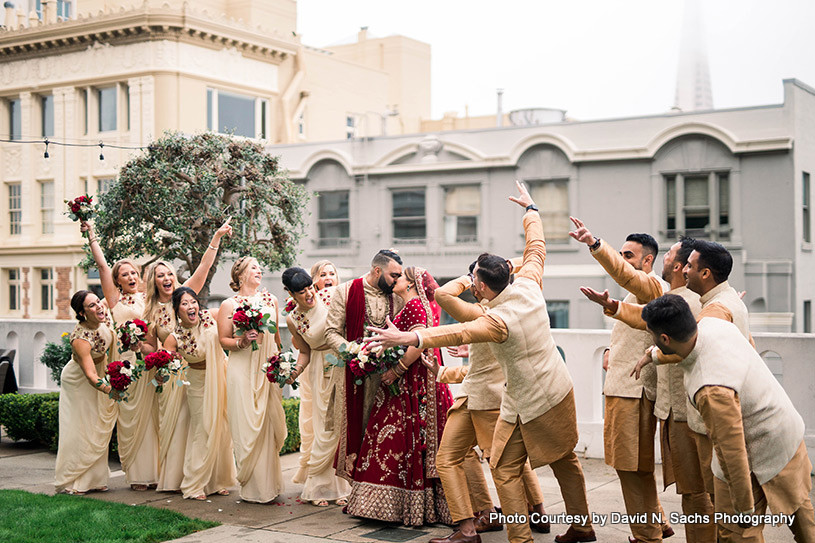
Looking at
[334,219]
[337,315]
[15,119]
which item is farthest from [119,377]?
[15,119]

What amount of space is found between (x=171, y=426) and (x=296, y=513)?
5.32 feet

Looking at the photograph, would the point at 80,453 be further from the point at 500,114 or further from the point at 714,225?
the point at 500,114

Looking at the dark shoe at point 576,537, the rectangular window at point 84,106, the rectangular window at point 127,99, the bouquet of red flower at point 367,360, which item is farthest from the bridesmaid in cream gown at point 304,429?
the rectangular window at point 84,106

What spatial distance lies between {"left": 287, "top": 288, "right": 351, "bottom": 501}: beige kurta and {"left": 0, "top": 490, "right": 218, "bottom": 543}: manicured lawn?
1.06 metres

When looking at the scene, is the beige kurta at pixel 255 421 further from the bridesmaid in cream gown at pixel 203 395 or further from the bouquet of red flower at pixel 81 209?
the bouquet of red flower at pixel 81 209

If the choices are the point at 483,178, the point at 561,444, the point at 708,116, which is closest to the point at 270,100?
the point at 483,178

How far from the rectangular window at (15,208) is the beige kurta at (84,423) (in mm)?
24956

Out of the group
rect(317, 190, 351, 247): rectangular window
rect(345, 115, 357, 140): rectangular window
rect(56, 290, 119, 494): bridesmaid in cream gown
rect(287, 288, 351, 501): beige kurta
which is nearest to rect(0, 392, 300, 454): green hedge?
rect(287, 288, 351, 501): beige kurta

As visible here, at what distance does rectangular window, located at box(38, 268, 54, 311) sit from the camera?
1183 inches

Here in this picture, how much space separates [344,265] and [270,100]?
7356 mm

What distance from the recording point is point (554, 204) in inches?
1000

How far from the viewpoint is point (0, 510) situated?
281 inches

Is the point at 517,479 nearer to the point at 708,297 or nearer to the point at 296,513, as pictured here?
the point at 708,297

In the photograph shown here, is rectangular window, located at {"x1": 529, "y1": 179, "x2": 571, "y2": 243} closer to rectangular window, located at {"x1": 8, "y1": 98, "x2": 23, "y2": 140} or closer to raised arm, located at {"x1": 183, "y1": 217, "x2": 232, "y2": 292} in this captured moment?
raised arm, located at {"x1": 183, "y1": 217, "x2": 232, "y2": 292}
